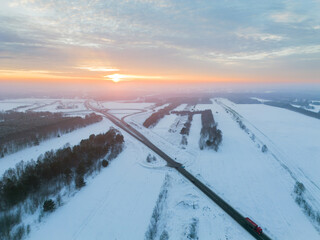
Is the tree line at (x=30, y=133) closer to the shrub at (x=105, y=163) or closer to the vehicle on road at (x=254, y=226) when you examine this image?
the shrub at (x=105, y=163)

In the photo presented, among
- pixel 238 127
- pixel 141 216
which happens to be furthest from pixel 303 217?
pixel 238 127

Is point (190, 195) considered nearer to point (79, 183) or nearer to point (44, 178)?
point (79, 183)

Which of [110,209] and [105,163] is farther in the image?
[105,163]

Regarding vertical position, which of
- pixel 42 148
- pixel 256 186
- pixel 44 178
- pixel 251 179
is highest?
pixel 44 178

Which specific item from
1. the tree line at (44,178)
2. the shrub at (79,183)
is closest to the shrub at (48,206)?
the tree line at (44,178)

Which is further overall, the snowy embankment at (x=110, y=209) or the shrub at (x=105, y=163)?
the shrub at (x=105, y=163)

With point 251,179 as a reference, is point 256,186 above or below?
below

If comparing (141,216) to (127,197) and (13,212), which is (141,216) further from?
(13,212)

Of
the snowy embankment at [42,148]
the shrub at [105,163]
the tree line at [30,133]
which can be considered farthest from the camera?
the tree line at [30,133]

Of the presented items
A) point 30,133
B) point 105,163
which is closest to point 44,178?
point 105,163
